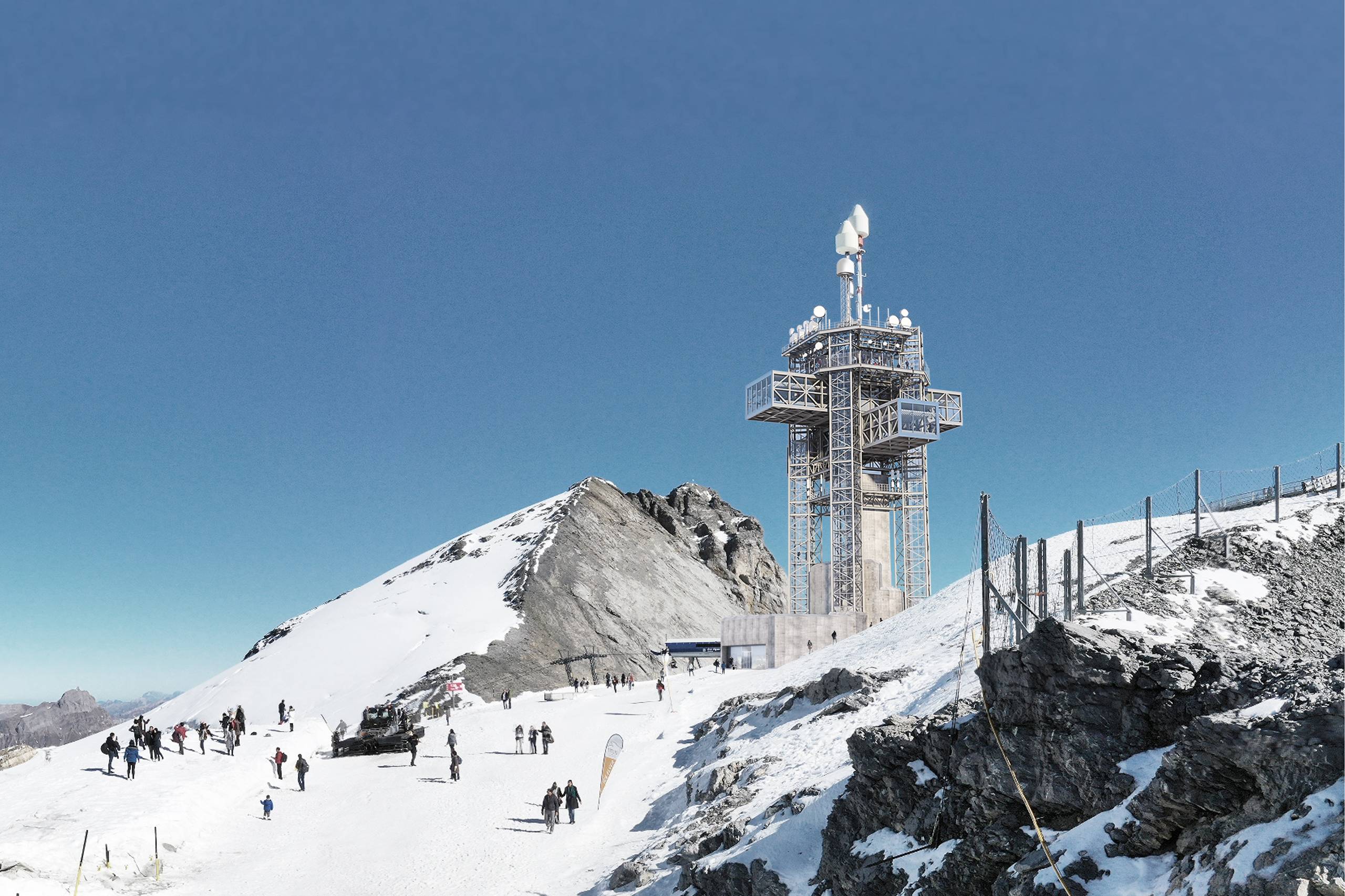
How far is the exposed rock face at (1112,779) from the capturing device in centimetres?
941

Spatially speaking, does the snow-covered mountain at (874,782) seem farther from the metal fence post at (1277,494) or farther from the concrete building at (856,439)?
the concrete building at (856,439)

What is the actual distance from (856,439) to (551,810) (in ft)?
127

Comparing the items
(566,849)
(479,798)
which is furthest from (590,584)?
(566,849)

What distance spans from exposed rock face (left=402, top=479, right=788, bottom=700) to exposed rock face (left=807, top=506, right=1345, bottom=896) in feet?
134

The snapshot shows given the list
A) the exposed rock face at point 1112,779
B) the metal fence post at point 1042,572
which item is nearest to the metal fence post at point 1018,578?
the metal fence post at point 1042,572

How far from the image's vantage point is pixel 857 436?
6053cm

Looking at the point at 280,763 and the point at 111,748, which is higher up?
the point at 111,748

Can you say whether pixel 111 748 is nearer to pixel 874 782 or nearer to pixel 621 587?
pixel 874 782

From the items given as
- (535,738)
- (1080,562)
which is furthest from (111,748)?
(1080,562)

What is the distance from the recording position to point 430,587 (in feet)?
238

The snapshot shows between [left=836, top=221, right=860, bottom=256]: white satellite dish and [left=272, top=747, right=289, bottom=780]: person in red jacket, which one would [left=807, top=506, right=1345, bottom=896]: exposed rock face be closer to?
[left=272, top=747, right=289, bottom=780]: person in red jacket

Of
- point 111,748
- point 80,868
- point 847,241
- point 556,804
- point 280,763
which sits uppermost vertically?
point 847,241

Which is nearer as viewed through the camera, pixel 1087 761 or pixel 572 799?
pixel 1087 761

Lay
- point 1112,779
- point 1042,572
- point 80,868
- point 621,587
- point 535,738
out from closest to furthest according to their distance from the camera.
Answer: point 1112,779 < point 1042,572 < point 80,868 < point 535,738 < point 621,587
